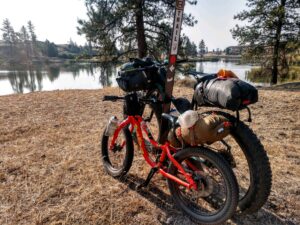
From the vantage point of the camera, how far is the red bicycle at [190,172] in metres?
1.52

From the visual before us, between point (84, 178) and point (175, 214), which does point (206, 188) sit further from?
point (84, 178)

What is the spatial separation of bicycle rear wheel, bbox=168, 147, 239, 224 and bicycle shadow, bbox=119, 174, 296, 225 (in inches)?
3.5

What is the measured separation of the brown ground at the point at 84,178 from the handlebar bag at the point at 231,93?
964mm

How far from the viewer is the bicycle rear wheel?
4.87 feet

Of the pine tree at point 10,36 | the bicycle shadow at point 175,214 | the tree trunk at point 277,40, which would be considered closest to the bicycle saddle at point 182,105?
the bicycle shadow at point 175,214

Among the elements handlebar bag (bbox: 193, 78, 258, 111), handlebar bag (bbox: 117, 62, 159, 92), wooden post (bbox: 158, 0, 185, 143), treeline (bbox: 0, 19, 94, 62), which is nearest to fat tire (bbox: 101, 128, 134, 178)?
wooden post (bbox: 158, 0, 185, 143)

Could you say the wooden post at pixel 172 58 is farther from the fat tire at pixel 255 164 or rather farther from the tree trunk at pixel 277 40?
the tree trunk at pixel 277 40

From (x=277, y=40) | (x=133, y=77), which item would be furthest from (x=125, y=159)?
(x=277, y=40)

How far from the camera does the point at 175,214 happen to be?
1.90 meters

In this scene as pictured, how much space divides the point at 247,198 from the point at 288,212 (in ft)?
1.71

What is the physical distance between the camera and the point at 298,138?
329cm

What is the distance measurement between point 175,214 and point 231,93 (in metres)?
1.11

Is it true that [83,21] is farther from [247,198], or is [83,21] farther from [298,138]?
[247,198]

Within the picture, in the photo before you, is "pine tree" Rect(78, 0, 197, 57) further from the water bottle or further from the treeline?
the treeline
